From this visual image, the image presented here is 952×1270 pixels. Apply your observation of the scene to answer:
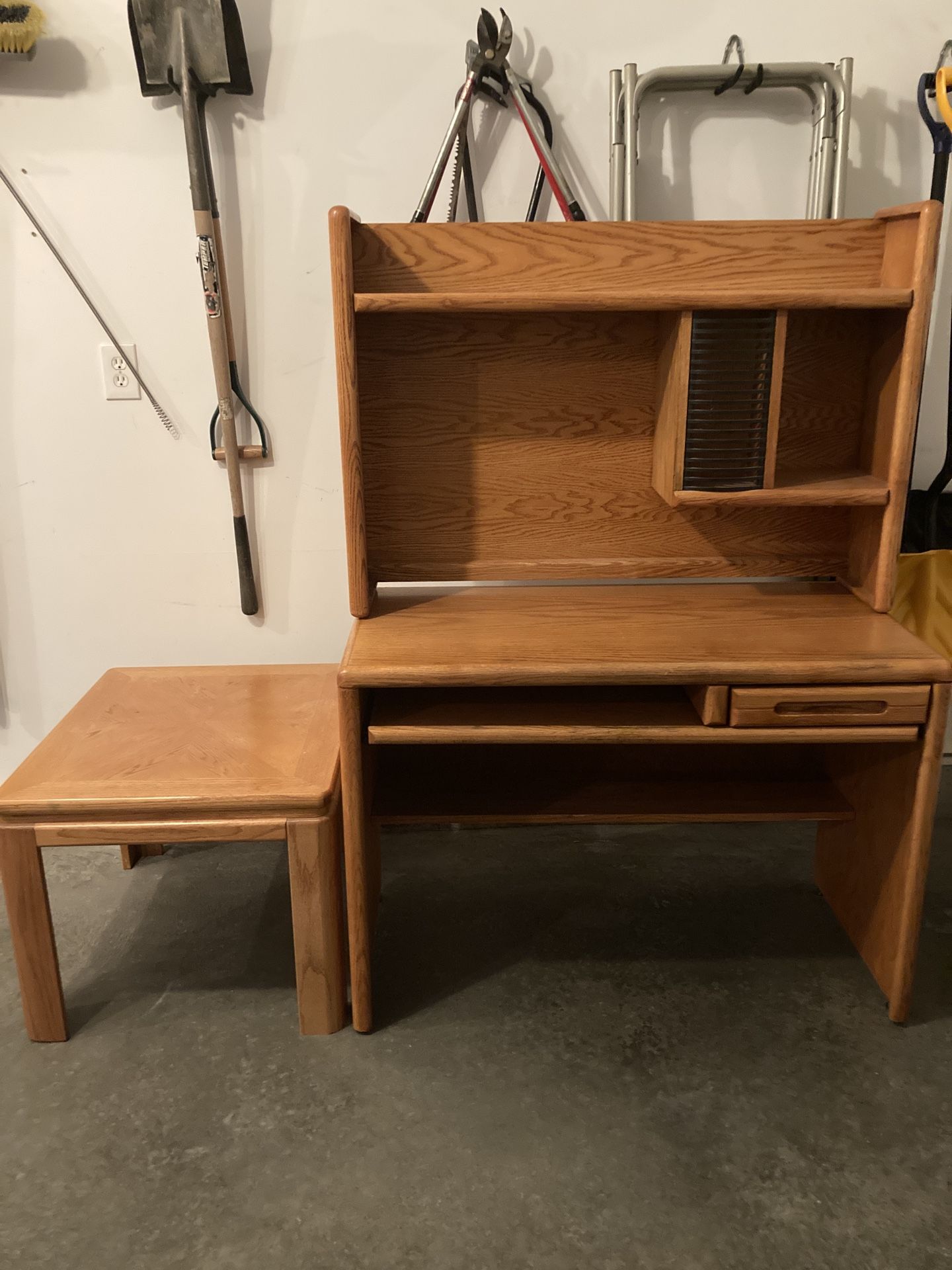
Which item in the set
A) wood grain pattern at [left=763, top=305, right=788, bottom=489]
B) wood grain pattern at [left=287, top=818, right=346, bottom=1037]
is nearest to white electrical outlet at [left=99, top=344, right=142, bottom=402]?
wood grain pattern at [left=287, top=818, right=346, bottom=1037]

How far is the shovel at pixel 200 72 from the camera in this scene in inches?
72.0

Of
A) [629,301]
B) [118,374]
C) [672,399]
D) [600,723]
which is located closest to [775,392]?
[672,399]

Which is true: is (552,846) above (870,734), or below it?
below

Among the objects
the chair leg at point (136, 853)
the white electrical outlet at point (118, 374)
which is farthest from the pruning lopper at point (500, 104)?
the chair leg at point (136, 853)

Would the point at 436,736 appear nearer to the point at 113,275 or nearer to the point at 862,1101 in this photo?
the point at 862,1101

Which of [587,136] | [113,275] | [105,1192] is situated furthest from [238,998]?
[587,136]

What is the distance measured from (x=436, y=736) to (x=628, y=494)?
70cm

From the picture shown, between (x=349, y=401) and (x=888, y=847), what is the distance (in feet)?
4.30

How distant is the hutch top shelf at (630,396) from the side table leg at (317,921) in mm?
448

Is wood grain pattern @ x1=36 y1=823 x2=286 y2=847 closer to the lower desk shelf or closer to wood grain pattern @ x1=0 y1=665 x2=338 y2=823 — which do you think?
wood grain pattern @ x1=0 y1=665 x2=338 y2=823

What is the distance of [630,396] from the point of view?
1.89 metres

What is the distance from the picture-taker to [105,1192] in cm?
142

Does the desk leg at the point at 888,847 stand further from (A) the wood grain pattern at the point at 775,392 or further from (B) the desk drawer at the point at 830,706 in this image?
(A) the wood grain pattern at the point at 775,392

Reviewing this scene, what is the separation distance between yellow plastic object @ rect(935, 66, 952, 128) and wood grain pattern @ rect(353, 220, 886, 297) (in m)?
0.34
